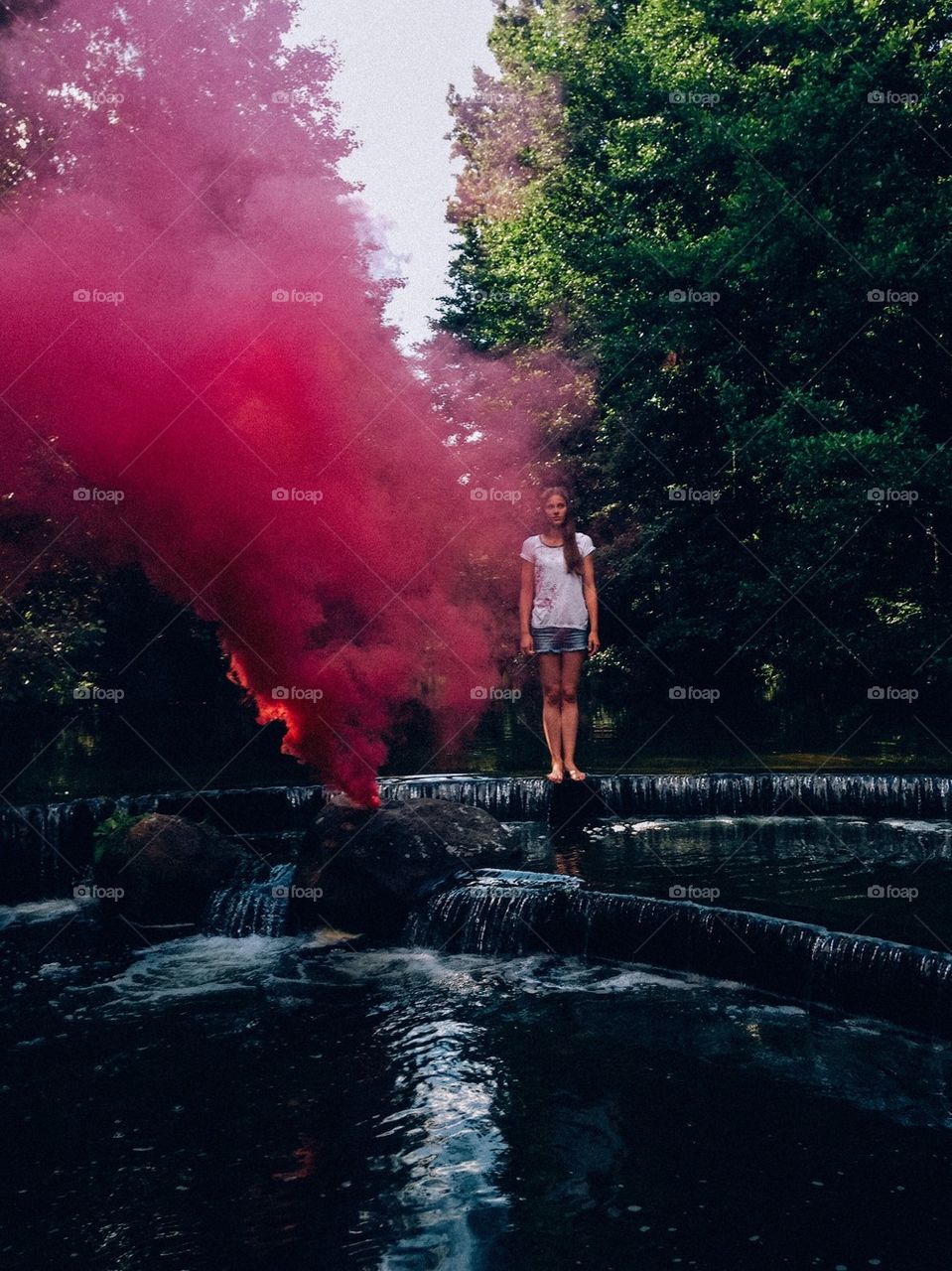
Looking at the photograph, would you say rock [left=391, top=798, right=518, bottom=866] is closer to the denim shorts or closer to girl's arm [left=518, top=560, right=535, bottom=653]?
the denim shorts

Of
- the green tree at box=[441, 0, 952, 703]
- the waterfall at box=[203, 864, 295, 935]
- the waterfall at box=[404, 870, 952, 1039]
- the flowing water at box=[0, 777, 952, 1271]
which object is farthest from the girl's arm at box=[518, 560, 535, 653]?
the green tree at box=[441, 0, 952, 703]

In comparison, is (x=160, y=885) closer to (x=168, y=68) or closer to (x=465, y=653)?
(x=168, y=68)

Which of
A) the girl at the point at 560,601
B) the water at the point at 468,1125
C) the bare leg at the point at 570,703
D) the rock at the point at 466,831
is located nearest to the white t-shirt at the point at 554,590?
the girl at the point at 560,601

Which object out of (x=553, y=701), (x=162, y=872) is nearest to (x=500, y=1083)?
(x=553, y=701)

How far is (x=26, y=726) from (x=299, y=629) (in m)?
20.9

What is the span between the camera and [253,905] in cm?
1234

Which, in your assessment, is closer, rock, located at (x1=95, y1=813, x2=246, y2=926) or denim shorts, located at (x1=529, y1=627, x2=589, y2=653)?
denim shorts, located at (x1=529, y1=627, x2=589, y2=653)

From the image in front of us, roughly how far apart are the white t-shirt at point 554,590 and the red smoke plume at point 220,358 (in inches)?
120

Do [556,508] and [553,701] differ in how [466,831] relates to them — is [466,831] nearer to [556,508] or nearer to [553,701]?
[553,701]

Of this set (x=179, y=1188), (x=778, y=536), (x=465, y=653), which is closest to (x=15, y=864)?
(x=179, y=1188)

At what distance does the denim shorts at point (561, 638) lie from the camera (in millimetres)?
9875

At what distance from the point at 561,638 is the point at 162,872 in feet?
18.9

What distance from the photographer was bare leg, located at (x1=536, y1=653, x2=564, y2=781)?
1016 centimetres

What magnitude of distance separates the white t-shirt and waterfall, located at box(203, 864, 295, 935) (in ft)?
14.3
